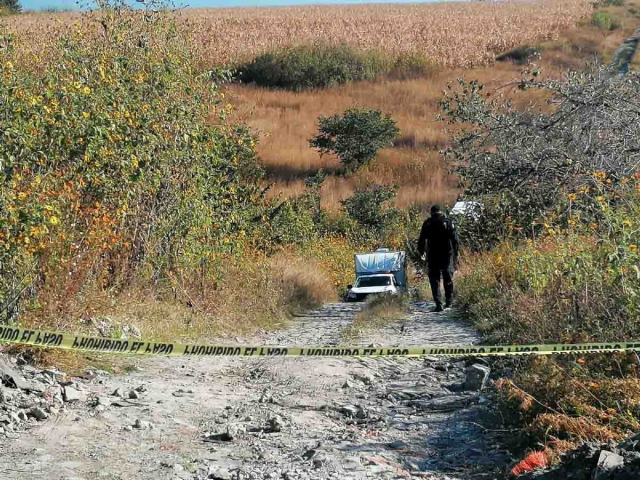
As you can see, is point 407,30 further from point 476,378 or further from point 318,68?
point 476,378

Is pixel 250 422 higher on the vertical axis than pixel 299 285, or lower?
higher

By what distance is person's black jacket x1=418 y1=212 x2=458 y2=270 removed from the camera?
14031 millimetres

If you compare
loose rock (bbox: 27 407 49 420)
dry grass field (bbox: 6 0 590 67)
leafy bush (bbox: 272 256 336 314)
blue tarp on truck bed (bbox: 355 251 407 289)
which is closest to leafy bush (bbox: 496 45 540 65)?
dry grass field (bbox: 6 0 590 67)

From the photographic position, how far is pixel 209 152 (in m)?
12.3

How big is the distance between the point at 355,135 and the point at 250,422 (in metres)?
39.1

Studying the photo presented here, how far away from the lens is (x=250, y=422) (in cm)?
676

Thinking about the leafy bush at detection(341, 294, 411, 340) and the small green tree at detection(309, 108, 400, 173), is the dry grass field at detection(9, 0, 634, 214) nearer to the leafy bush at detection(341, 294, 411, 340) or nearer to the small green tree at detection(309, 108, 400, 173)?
the small green tree at detection(309, 108, 400, 173)

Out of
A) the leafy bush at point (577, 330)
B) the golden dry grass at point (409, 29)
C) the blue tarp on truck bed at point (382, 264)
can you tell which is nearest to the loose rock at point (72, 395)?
the leafy bush at point (577, 330)

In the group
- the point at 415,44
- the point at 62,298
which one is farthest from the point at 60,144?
the point at 415,44

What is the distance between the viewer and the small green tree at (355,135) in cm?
4478

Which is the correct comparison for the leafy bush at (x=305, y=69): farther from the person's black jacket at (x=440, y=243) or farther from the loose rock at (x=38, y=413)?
the loose rock at (x=38, y=413)

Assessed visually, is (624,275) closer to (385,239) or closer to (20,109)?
(20,109)

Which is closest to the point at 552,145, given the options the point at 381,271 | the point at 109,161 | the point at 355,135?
the point at 109,161

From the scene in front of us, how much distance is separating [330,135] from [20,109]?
123ft
